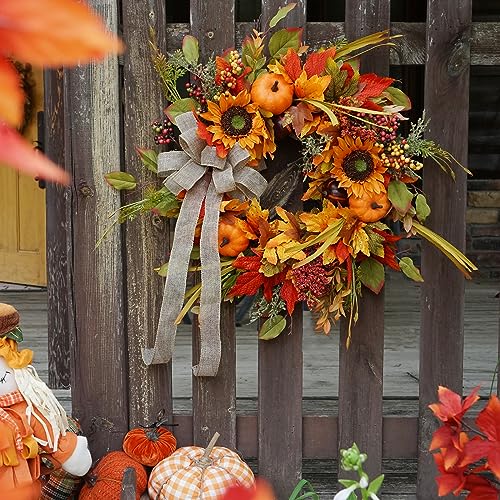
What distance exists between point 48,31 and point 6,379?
185 cm

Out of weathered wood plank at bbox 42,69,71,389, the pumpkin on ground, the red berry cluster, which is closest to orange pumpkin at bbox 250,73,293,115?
the red berry cluster

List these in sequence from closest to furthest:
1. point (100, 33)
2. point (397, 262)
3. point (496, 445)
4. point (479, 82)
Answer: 1. point (100, 33)
2. point (496, 445)
3. point (397, 262)
4. point (479, 82)

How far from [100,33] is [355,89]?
1.94 meters

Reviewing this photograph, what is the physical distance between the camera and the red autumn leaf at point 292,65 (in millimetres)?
2025

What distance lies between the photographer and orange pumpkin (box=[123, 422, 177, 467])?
7.11ft

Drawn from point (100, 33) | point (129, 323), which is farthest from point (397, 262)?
point (100, 33)

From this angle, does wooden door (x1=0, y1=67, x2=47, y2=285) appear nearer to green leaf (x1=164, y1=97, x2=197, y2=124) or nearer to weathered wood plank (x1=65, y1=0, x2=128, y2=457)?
weathered wood plank (x1=65, y1=0, x2=128, y2=457)

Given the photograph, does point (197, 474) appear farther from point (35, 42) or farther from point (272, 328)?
point (35, 42)

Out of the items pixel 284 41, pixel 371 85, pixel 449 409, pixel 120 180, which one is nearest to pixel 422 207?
pixel 371 85

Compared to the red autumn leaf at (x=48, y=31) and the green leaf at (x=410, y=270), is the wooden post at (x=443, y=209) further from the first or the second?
the red autumn leaf at (x=48, y=31)

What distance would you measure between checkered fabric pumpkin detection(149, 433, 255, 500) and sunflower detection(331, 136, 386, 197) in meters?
0.74

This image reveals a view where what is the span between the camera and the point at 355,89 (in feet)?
6.73

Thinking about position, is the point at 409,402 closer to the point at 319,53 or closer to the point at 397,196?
the point at 397,196

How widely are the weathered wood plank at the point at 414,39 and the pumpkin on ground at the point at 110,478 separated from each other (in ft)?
3.80
